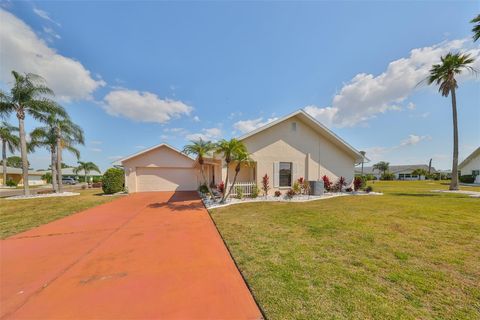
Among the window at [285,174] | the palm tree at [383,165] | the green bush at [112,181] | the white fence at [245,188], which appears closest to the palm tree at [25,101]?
the green bush at [112,181]

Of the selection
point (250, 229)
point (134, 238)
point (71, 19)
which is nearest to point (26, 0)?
point (71, 19)

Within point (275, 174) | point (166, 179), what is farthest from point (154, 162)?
point (275, 174)

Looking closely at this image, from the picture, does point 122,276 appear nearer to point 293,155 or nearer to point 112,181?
point 293,155

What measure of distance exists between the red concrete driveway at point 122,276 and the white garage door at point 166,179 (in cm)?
1176

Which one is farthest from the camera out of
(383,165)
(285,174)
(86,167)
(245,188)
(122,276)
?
(383,165)

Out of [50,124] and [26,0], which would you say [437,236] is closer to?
[26,0]

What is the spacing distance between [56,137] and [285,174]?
67.0 ft

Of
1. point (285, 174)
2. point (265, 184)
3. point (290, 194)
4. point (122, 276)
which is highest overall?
point (285, 174)

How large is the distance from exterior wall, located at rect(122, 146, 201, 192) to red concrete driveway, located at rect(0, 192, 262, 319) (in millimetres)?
11451

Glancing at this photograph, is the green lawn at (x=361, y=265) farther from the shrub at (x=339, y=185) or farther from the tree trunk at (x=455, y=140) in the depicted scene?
the tree trunk at (x=455, y=140)

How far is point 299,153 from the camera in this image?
516 inches

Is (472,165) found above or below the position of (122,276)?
above

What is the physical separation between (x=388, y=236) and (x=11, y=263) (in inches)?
349

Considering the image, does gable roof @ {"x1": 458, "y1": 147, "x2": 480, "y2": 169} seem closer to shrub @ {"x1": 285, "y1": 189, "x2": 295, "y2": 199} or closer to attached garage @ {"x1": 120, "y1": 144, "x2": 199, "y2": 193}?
shrub @ {"x1": 285, "y1": 189, "x2": 295, "y2": 199}
